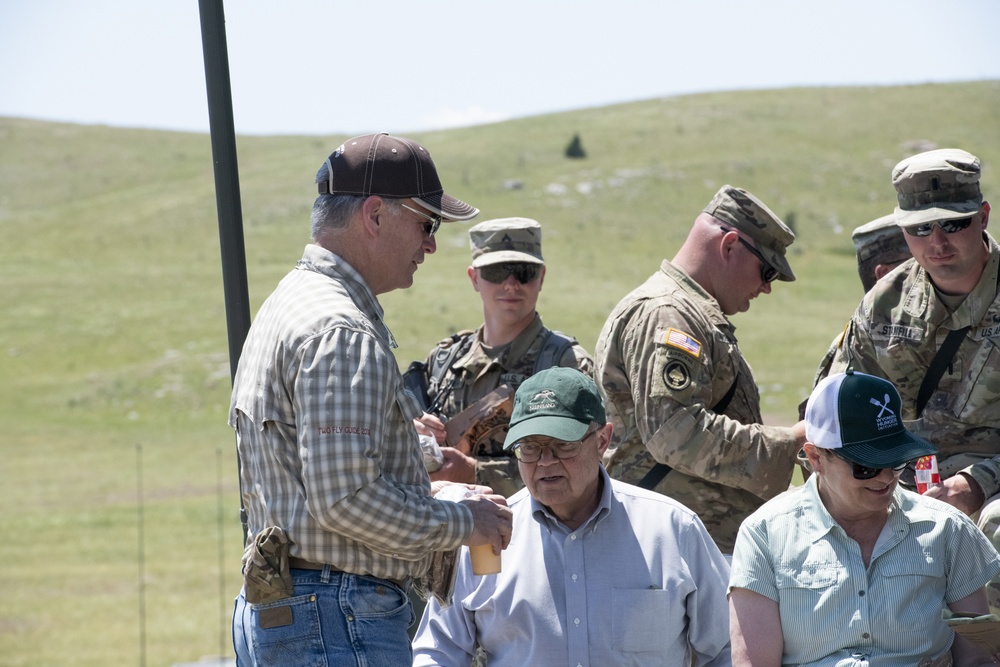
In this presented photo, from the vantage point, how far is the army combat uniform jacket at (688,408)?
157 inches

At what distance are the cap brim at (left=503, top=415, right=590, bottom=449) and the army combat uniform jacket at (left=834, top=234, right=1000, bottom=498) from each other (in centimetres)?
133

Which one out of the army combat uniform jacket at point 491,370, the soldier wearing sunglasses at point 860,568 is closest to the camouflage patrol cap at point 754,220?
the army combat uniform jacket at point 491,370

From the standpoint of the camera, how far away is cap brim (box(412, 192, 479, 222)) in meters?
3.00

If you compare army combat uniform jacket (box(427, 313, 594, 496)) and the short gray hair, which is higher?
the short gray hair

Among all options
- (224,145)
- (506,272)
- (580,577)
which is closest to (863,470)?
(580,577)

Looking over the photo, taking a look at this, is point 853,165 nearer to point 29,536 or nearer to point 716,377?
point 29,536

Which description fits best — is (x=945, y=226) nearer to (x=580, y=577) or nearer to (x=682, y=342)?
(x=682, y=342)

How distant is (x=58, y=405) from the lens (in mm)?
35312

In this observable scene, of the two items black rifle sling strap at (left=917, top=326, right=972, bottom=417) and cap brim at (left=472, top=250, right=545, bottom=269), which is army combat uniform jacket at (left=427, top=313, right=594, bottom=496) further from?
black rifle sling strap at (left=917, top=326, right=972, bottom=417)

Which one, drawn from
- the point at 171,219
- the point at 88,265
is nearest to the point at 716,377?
the point at 88,265

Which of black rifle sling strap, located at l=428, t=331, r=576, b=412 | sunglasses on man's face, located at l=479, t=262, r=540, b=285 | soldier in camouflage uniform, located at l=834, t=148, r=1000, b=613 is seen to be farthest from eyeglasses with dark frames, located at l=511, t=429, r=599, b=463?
sunglasses on man's face, located at l=479, t=262, r=540, b=285

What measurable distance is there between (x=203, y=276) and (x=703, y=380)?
47.0 meters

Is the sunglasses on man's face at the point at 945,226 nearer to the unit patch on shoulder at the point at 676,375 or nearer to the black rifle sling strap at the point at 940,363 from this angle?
the black rifle sling strap at the point at 940,363

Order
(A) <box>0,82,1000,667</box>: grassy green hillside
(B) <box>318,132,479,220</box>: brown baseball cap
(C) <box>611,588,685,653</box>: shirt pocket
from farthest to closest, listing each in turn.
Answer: (A) <box>0,82,1000,667</box>: grassy green hillside < (C) <box>611,588,685,653</box>: shirt pocket < (B) <box>318,132,479,220</box>: brown baseball cap
